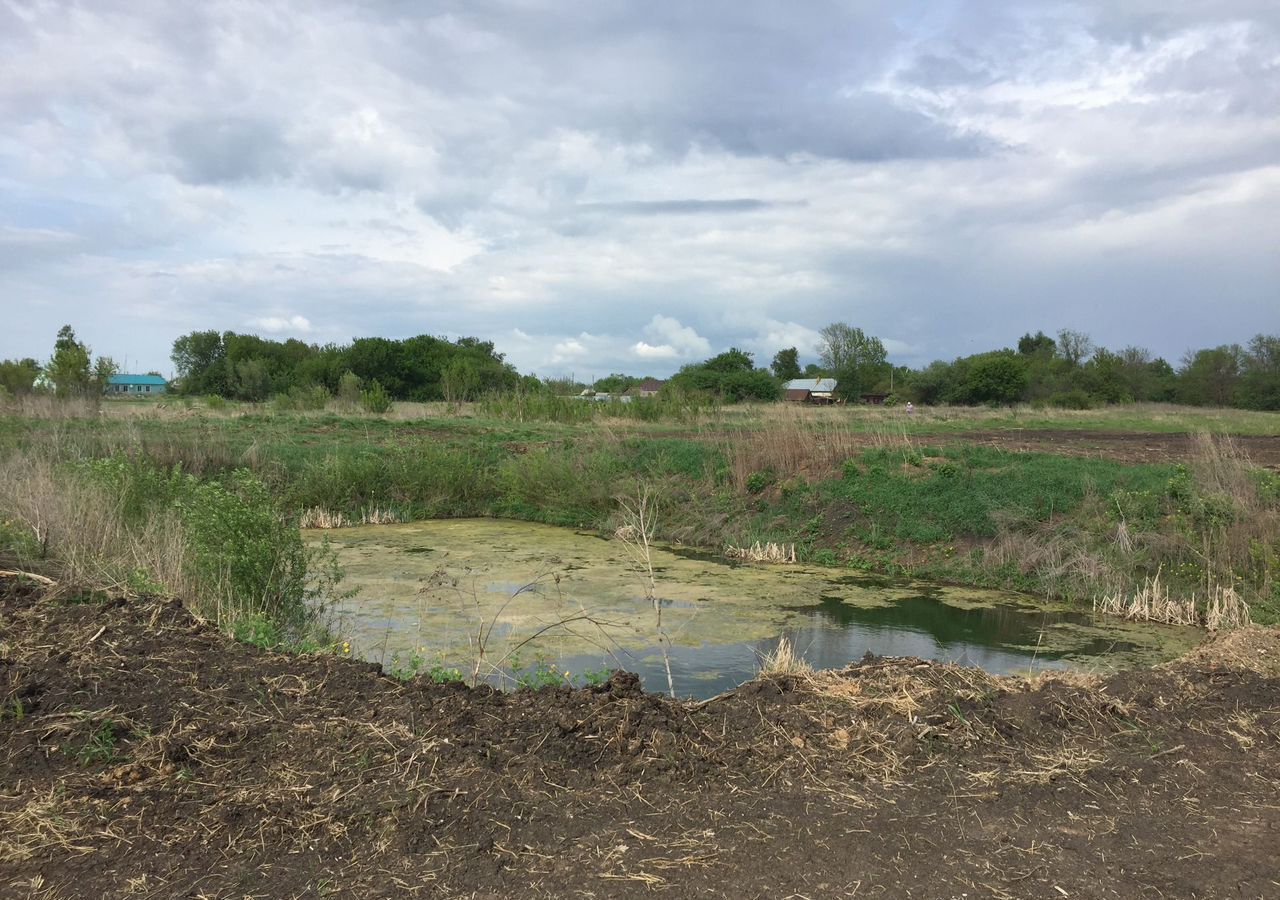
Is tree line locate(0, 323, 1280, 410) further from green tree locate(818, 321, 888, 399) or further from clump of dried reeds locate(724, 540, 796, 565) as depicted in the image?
clump of dried reeds locate(724, 540, 796, 565)

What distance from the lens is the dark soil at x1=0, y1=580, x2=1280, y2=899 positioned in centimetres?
314

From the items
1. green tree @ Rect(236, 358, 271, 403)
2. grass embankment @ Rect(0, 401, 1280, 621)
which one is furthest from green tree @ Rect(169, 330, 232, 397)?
grass embankment @ Rect(0, 401, 1280, 621)

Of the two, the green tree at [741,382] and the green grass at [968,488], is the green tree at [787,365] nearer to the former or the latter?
the green tree at [741,382]

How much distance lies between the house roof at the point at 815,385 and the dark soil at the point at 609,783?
59.9m

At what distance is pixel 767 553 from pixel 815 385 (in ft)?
193

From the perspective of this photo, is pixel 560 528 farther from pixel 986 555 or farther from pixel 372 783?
pixel 372 783

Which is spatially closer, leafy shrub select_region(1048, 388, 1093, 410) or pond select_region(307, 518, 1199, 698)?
pond select_region(307, 518, 1199, 698)

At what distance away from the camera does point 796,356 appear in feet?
295

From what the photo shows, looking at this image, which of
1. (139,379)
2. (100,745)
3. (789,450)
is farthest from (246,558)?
(139,379)

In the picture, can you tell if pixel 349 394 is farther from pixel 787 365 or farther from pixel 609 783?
pixel 787 365

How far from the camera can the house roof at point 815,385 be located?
67500 millimetres

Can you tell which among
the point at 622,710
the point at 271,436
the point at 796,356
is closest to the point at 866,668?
the point at 622,710

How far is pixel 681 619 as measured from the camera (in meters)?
10.1

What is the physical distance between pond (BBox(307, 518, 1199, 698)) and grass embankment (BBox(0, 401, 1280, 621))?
110 cm
